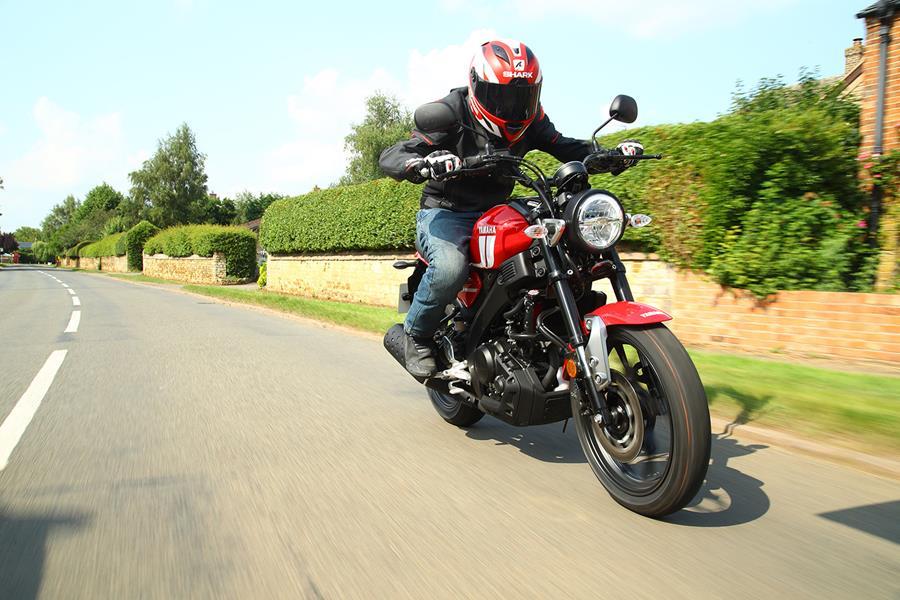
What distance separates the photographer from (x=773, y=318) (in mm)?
7008

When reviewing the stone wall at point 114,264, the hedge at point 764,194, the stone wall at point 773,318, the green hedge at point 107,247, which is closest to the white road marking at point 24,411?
the stone wall at point 773,318

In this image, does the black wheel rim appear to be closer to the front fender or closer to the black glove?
the front fender

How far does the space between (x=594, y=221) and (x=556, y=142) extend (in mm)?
1311

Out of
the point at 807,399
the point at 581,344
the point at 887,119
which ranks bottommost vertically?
the point at 807,399

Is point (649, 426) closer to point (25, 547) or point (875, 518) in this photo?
point (875, 518)

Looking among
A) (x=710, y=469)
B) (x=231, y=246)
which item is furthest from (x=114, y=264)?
(x=710, y=469)

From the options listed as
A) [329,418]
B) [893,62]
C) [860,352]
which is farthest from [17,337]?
[893,62]

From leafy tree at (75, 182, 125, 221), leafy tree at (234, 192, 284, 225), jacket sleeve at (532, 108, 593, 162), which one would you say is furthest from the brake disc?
leafy tree at (75, 182, 125, 221)

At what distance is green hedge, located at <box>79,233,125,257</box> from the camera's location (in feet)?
203

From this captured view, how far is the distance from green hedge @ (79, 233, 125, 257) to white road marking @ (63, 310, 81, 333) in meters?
50.0

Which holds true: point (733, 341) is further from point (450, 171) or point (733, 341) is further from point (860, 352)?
point (450, 171)

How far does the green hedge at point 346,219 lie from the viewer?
1514 centimetres

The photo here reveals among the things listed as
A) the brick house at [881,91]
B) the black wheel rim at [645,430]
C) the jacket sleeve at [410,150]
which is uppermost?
the brick house at [881,91]

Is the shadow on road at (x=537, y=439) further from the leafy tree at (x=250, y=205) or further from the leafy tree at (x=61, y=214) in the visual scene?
the leafy tree at (x=61, y=214)
